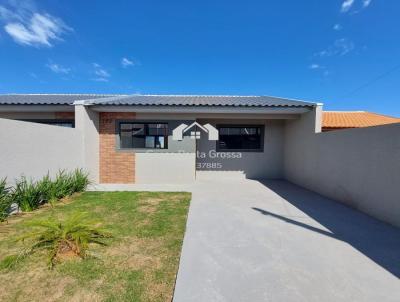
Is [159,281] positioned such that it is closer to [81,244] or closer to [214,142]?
[81,244]

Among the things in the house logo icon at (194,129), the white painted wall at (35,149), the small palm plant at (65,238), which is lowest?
the small palm plant at (65,238)

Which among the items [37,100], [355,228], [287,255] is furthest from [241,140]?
[37,100]

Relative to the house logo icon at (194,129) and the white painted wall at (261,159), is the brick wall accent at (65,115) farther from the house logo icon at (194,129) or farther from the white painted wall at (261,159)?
the white painted wall at (261,159)

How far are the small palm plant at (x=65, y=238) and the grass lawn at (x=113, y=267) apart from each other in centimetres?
16

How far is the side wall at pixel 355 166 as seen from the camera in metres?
5.07

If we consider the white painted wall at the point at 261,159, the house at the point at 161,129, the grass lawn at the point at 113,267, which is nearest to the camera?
the grass lawn at the point at 113,267

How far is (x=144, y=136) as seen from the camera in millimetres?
10586

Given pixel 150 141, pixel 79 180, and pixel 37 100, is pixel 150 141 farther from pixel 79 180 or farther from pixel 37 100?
pixel 37 100

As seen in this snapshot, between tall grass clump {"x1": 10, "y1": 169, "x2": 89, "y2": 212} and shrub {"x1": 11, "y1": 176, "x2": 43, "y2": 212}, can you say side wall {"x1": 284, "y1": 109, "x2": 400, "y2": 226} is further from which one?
shrub {"x1": 11, "y1": 176, "x2": 43, "y2": 212}

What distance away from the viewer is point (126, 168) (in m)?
10.4

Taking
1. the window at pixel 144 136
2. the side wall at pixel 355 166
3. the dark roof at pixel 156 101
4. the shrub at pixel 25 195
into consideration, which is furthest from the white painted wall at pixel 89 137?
the side wall at pixel 355 166

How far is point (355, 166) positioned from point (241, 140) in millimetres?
6150

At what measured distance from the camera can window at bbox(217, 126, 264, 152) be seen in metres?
11.9

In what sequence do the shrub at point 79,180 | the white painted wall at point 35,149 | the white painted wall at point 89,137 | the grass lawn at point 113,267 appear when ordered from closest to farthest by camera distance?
the grass lawn at point 113,267 → the white painted wall at point 35,149 → the shrub at point 79,180 → the white painted wall at point 89,137
